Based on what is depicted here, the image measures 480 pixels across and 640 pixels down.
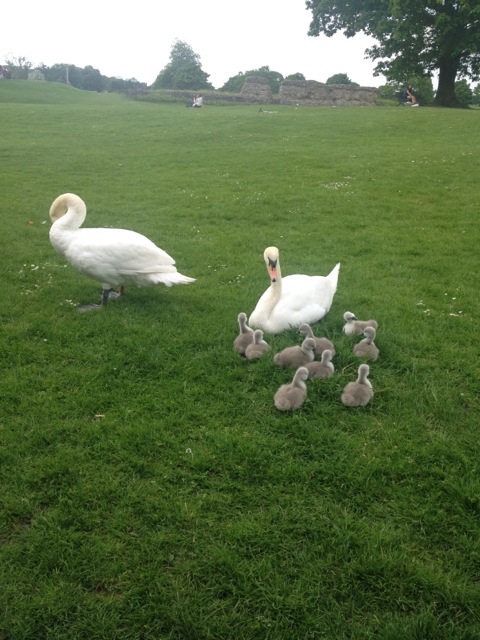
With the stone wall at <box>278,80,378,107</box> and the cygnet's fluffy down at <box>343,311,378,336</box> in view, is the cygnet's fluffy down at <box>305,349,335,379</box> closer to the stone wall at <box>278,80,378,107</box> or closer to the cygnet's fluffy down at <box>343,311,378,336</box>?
the cygnet's fluffy down at <box>343,311,378,336</box>

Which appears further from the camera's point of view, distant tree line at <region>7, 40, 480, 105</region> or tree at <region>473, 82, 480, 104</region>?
tree at <region>473, 82, 480, 104</region>

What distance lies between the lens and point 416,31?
34031 mm

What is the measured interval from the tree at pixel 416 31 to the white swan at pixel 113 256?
108 ft

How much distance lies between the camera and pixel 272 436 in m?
4.45

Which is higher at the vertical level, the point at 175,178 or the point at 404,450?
the point at 175,178

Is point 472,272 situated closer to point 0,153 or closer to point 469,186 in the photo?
point 469,186

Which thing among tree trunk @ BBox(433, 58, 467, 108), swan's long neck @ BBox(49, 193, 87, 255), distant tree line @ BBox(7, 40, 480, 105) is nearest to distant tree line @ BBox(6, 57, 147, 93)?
distant tree line @ BBox(7, 40, 480, 105)

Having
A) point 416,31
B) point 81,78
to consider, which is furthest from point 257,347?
point 81,78

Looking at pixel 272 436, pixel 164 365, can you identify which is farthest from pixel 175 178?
pixel 272 436

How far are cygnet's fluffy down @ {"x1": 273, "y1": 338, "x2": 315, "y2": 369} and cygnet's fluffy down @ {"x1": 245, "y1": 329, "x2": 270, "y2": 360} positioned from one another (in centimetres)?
27

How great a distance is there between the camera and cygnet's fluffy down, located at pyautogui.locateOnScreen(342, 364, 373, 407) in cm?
477

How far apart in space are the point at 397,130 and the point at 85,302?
2098 centimetres

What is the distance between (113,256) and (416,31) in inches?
1452

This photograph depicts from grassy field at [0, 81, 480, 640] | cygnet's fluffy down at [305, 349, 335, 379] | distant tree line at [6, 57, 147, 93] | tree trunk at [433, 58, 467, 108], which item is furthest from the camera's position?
distant tree line at [6, 57, 147, 93]
